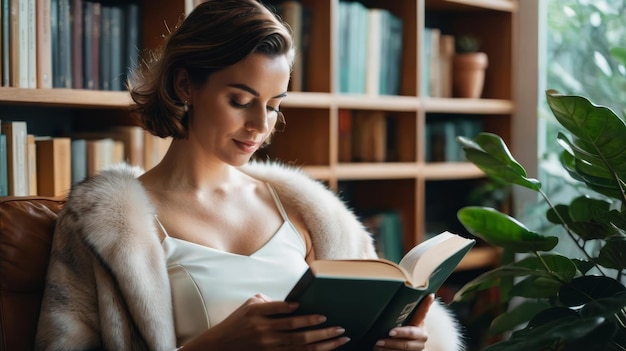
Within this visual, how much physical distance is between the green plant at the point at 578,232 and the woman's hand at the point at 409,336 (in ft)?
0.63

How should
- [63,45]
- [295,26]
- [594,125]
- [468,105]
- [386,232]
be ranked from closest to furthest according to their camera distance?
[594,125] < [63,45] < [295,26] < [386,232] < [468,105]

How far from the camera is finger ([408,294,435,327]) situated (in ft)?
4.64

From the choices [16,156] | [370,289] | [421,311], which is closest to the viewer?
[370,289]

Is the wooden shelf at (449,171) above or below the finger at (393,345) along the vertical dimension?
above

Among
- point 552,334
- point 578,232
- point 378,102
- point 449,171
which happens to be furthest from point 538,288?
point 449,171

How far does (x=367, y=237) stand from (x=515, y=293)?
0.36m

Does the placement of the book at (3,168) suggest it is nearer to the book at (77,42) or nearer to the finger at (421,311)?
the book at (77,42)

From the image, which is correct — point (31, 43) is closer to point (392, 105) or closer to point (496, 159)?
point (496, 159)

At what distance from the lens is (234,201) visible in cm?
177

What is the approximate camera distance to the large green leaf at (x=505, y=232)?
175 cm

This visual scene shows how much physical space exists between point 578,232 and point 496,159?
9.2 inches

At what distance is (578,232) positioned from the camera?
1.80 m

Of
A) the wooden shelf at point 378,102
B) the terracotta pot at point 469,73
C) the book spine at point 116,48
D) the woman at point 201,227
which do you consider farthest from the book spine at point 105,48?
the terracotta pot at point 469,73

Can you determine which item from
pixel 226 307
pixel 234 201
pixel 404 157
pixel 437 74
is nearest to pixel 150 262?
pixel 226 307
